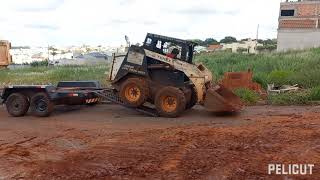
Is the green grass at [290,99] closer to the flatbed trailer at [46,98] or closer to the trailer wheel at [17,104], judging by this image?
the flatbed trailer at [46,98]

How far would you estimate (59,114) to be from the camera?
14406 mm

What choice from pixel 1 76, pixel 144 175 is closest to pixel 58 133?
pixel 144 175

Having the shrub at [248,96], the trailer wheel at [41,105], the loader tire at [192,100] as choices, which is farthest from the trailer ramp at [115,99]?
the shrub at [248,96]

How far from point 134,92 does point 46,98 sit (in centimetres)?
273

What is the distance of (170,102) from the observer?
13.4 m

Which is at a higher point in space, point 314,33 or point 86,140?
point 314,33

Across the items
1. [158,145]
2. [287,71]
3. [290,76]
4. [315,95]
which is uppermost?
[287,71]

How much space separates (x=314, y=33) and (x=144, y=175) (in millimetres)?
56597

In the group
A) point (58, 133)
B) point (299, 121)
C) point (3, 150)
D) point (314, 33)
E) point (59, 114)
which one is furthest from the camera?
point (314, 33)

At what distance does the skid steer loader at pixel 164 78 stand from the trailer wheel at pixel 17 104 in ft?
9.70

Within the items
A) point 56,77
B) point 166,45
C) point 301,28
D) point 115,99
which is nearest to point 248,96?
point 166,45

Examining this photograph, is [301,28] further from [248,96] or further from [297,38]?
[248,96]

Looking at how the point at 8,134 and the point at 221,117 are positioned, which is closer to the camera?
the point at 8,134

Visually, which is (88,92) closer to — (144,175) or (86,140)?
(86,140)
